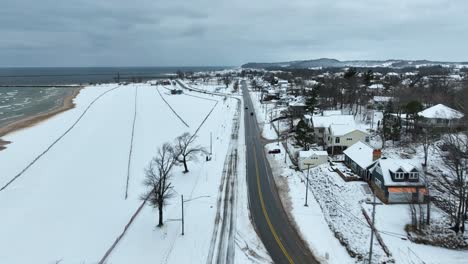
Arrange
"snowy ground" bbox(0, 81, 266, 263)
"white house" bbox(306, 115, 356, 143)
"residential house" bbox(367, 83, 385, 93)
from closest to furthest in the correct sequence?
"snowy ground" bbox(0, 81, 266, 263), "white house" bbox(306, 115, 356, 143), "residential house" bbox(367, 83, 385, 93)

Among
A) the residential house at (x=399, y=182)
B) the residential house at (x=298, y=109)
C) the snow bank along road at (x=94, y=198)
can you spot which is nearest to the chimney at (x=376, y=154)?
the residential house at (x=399, y=182)

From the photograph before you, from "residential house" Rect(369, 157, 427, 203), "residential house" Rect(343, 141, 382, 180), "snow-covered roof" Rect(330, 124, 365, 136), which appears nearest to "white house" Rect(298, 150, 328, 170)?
"residential house" Rect(343, 141, 382, 180)

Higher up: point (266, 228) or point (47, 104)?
point (47, 104)

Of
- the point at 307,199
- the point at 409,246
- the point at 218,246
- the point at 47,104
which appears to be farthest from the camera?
the point at 47,104

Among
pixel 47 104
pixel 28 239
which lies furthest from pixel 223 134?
pixel 47 104

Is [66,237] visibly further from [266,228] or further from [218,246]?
[266,228]

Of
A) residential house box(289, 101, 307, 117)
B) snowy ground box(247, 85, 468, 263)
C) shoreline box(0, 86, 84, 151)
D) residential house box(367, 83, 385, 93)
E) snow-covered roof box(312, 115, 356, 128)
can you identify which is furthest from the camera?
residential house box(367, 83, 385, 93)

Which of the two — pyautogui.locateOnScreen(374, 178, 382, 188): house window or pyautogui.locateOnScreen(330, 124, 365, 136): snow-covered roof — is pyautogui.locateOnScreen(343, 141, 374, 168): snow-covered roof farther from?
pyautogui.locateOnScreen(330, 124, 365, 136): snow-covered roof

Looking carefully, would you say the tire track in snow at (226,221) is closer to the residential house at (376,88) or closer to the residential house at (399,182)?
the residential house at (399,182)
